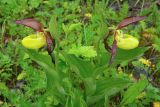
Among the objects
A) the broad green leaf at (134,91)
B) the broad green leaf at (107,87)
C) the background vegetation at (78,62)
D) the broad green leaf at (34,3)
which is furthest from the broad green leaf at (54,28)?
the broad green leaf at (34,3)

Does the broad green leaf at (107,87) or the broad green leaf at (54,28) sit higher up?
the broad green leaf at (54,28)

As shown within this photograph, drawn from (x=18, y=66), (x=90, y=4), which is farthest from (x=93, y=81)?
(x=90, y=4)

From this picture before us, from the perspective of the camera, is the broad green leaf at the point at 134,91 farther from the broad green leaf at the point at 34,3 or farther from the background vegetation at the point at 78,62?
the broad green leaf at the point at 34,3

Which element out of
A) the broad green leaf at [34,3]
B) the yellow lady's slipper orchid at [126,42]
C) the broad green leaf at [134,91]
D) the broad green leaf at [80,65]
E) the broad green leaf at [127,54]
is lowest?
the broad green leaf at [134,91]

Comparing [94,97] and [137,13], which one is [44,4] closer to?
[137,13]

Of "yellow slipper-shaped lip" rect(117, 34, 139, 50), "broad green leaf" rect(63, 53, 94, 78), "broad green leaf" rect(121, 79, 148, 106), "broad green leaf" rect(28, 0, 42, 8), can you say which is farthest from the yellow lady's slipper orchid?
"broad green leaf" rect(28, 0, 42, 8)

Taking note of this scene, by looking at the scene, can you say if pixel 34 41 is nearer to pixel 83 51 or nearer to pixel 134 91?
pixel 83 51

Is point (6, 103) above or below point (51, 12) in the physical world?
below

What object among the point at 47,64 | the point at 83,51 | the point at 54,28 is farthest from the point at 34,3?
the point at 54,28
